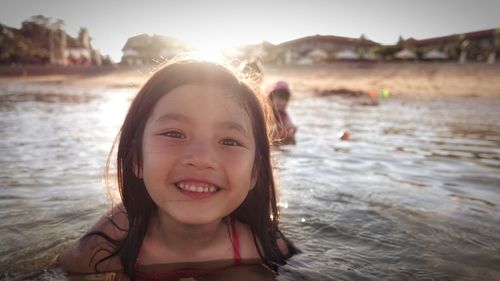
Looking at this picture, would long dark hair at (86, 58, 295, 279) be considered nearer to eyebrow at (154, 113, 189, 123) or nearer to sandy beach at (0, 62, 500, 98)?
eyebrow at (154, 113, 189, 123)

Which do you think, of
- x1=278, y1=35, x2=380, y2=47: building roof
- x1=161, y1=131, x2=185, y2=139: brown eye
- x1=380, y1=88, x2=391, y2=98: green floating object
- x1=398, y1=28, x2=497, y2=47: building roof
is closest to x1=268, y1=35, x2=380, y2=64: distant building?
x1=278, y1=35, x2=380, y2=47: building roof

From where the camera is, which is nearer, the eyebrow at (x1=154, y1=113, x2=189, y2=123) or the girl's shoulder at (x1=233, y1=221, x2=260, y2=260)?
the eyebrow at (x1=154, y1=113, x2=189, y2=123)

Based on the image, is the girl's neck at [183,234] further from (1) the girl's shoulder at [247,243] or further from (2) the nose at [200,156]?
(2) the nose at [200,156]

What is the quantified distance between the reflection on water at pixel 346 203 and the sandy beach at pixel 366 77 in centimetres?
1421

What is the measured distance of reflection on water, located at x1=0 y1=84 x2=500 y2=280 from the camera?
2607mm

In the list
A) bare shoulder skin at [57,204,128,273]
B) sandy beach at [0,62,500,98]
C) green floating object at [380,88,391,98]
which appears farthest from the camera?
sandy beach at [0,62,500,98]

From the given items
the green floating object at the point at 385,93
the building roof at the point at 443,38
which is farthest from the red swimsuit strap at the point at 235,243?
the building roof at the point at 443,38

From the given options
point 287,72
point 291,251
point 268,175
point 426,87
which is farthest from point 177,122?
point 287,72

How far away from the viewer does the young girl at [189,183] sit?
6.50 ft

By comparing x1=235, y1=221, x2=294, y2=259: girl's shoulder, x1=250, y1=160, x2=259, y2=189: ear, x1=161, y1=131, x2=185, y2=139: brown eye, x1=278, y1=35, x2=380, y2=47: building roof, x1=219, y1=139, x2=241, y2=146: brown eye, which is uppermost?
x1=278, y1=35, x2=380, y2=47: building roof

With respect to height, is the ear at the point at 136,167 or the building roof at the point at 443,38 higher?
the building roof at the point at 443,38

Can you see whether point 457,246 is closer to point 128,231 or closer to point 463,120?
point 128,231

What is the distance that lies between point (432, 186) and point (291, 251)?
2.62 metres

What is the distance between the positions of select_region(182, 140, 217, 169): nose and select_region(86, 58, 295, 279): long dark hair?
34 cm
